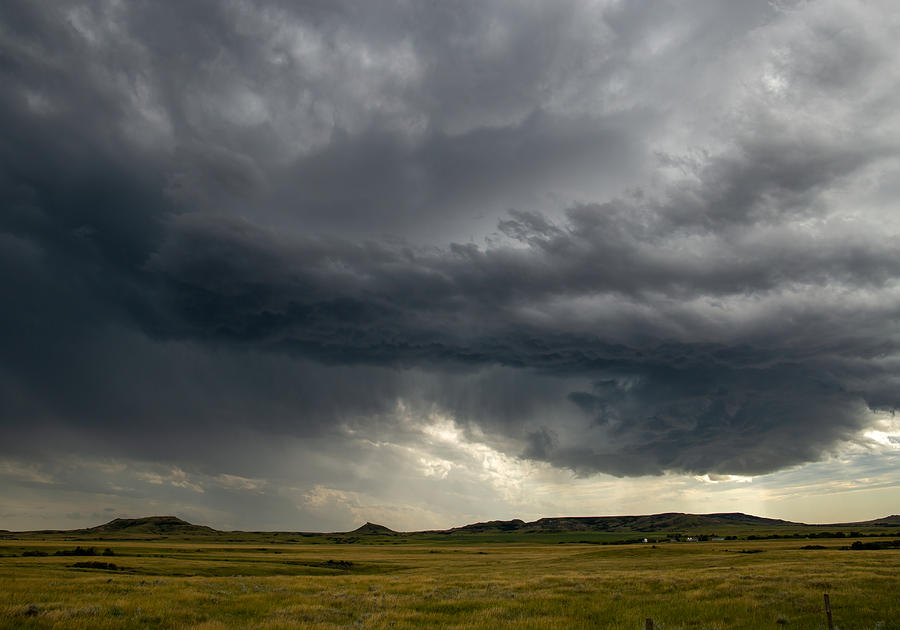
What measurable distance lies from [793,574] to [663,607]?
2382 cm

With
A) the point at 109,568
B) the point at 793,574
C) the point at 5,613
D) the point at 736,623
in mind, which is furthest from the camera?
the point at 109,568

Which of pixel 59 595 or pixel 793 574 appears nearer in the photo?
pixel 59 595

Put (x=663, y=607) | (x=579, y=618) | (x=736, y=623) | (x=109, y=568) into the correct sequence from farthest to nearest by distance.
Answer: (x=109, y=568) < (x=663, y=607) < (x=579, y=618) < (x=736, y=623)

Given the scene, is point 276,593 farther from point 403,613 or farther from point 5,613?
point 5,613

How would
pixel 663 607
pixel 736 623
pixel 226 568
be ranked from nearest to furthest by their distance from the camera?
pixel 736 623
pixel 663 607
pixel 226 568

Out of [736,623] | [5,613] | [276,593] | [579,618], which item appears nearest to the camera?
[5,613]

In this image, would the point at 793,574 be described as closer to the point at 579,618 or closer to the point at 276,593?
the point at 579,618

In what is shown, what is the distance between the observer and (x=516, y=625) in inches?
903

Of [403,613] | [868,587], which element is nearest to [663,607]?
[403,613]

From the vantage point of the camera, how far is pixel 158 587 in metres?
36.1

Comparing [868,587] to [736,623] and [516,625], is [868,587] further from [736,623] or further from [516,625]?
[516,625]

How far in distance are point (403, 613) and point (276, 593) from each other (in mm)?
12541

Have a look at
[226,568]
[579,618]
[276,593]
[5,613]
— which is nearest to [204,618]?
[5,613]

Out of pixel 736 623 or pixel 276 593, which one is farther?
pixel 276 593
